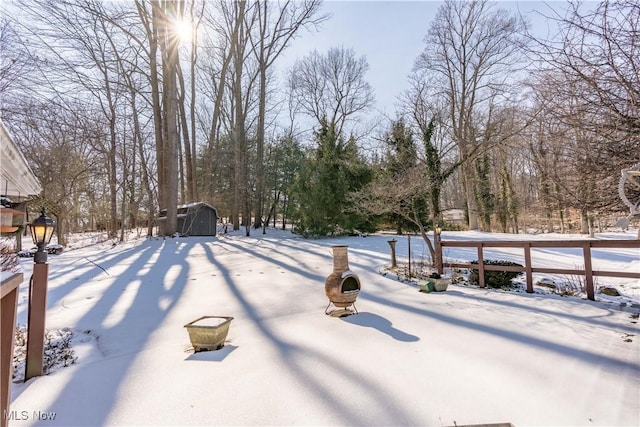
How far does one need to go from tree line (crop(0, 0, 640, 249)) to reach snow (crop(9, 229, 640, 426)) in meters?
1.69

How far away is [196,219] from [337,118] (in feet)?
38.5

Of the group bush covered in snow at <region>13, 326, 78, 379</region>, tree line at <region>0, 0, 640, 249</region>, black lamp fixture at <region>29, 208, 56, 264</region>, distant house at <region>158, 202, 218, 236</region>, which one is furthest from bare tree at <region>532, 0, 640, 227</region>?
distant house at <region>158, 202, 218, 236</region>

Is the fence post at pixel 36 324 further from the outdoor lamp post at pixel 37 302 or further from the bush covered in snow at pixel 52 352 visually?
the bush covered in snow at pixel 52 352

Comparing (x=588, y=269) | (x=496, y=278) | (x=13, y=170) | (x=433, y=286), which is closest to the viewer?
(x=13, y=170)

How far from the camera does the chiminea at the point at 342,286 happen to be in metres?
4.83

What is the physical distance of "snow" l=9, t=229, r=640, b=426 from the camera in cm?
248

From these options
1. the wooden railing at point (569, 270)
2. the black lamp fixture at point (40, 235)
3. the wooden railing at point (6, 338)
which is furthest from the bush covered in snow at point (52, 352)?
the wooden railing at point (569, 270)

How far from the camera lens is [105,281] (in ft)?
22.4

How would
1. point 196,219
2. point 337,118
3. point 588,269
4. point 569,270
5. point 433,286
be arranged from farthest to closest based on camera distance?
point 337,118 < point 196,219 < point 433,286 < point 569,270 < point 588,269

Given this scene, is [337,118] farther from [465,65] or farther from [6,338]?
[6,338]

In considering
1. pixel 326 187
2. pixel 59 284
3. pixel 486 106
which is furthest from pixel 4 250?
pixel 486 106

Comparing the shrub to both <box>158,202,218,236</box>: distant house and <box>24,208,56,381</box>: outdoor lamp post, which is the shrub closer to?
<box>24,208,56,381</box>: outdoor lamp post

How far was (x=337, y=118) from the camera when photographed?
73.4ft

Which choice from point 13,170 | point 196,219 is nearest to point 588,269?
point 13,170
